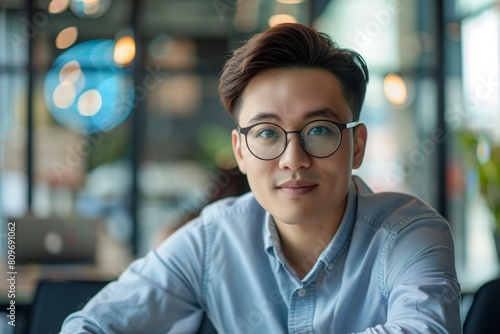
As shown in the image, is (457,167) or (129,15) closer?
(457,167)

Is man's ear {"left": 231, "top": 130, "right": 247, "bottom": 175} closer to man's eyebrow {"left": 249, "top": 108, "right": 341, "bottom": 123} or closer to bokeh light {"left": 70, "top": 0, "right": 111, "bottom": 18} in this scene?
man's eyebrow {"left": 249, "top": 108, "right": 341, "bottom": 123}

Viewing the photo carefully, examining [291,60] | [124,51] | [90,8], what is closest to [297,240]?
[291,60]

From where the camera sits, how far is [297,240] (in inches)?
66.3

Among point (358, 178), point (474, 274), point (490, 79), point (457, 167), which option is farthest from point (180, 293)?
point (457, 167)

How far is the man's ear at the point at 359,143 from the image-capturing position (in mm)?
1650

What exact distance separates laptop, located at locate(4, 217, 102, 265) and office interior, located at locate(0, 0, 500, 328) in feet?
9.29

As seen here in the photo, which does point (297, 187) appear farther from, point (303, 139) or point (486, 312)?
point (486, 312)

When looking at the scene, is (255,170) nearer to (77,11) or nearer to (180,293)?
(180,293)

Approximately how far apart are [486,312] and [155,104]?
624 centimetres

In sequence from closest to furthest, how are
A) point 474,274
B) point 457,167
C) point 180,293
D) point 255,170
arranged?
point 255,170
point 180,293
point 474,274
point 457,167

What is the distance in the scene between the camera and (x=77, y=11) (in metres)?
7.37

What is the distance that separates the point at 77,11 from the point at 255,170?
20.6ft

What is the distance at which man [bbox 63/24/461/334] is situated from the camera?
151 centimetres

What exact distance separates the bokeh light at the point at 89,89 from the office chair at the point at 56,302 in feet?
17.1
